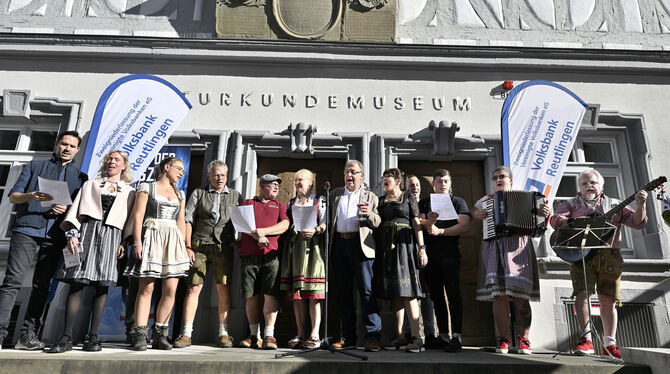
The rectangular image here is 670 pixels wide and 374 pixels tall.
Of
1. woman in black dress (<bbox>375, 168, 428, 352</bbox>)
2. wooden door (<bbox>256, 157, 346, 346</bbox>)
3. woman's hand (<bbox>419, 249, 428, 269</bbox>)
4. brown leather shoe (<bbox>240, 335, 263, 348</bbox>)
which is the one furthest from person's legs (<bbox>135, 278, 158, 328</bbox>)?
woman's hand (<bbox>419, 249, 428, 269</bbox>)

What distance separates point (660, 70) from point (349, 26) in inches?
179

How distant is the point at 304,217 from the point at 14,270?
2686 millimetres

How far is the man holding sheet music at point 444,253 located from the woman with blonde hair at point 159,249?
7.81 ft

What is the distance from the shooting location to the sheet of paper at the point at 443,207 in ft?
15.4

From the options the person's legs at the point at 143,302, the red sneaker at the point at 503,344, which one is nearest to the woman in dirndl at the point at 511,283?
the red sneaker at the point at 503,344

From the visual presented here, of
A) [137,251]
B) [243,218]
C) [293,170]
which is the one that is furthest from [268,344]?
[293,170]

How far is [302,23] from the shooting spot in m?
7.04

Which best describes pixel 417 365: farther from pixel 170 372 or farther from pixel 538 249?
pixel 538 249

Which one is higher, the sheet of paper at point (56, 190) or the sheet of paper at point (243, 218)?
the sheet of paper at point (56, 190)

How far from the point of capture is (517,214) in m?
4.59

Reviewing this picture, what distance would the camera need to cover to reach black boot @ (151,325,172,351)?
4.26 meters

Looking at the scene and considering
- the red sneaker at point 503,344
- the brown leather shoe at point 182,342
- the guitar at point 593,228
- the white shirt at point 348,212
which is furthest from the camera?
the white shirt at point 348,212

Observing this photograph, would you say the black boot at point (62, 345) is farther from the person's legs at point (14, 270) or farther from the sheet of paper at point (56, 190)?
the sheet of paper at point (56, 190)

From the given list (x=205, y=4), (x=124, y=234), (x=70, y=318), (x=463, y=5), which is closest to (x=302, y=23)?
(x=205, y=4)
